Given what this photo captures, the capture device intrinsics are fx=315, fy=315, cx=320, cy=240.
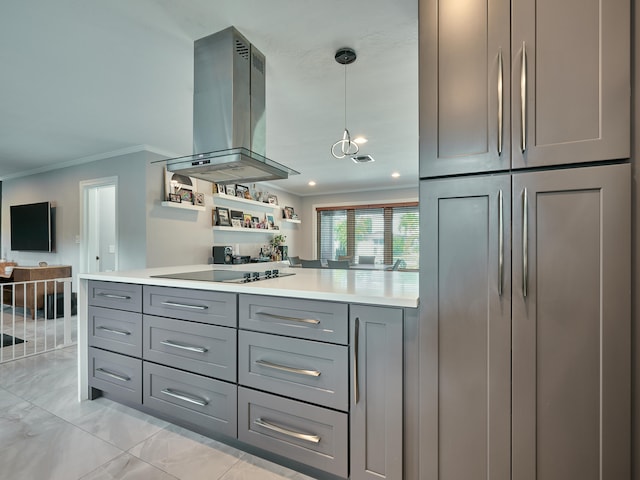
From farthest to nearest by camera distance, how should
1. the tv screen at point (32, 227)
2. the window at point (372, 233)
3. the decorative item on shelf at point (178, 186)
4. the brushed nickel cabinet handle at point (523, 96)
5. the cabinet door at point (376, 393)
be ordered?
the window at point (372, 233) < the tv screen at point (32, 227) < the decorative item on shelf at point (178, 186) < the cabinet door at point (376, 393) < the brushed nickel cabinet handle at point (523, 96)

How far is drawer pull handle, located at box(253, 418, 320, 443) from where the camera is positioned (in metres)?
1.47

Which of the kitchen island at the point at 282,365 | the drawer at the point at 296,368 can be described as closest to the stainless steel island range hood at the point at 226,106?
the kitchen island at the point at 282,365

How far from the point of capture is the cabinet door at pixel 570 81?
998mm

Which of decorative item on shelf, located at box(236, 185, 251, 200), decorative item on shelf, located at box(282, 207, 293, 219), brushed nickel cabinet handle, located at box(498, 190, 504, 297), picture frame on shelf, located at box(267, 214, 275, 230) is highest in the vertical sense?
decorative item on shelf, located at box(236, 185, 251, 200)

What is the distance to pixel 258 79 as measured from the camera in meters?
2.20

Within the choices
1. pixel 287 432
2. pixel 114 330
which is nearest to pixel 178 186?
pixel 114 330

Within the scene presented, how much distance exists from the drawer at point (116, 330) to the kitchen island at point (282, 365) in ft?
0.04

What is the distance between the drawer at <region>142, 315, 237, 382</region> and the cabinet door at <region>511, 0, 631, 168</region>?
5.20 ft

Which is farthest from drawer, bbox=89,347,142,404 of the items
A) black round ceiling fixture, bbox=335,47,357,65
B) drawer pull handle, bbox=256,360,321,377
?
black round ceiling fixture, bbox=335,47,357,65

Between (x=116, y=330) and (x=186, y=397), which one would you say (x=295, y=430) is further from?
(x=116, y=330)

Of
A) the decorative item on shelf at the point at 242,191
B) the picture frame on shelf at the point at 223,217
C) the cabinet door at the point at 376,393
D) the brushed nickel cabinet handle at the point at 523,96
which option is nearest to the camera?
the brushed nickel cabinet handle at the point at 523,96

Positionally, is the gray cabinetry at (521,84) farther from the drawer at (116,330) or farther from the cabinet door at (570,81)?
the drawer at (116,330)

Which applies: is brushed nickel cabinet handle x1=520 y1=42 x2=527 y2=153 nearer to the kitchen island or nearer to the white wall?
the kitchen island

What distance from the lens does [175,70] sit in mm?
2338
